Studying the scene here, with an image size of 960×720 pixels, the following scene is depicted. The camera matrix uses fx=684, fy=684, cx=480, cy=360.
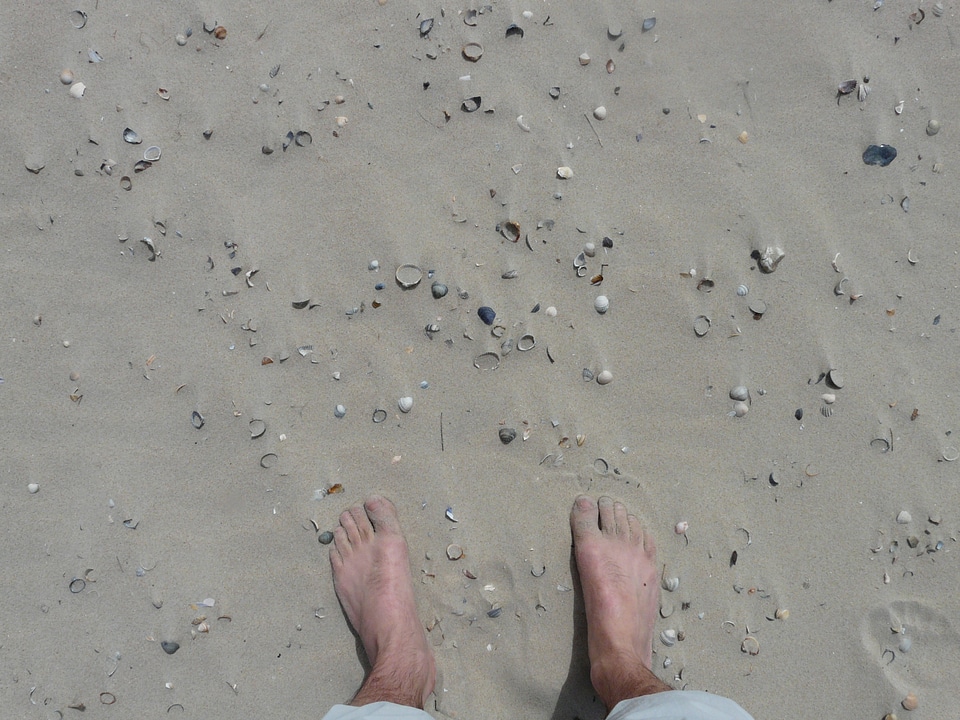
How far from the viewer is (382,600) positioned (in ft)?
7.61

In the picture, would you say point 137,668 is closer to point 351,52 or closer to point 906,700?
point 351,52

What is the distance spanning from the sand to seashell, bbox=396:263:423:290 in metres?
0.03

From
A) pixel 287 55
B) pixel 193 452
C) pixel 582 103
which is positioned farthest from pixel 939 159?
pixel 193 452

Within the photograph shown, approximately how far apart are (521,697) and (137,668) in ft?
4.33

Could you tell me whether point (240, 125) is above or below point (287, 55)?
below

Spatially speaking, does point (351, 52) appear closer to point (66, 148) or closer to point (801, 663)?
point (66, 148)

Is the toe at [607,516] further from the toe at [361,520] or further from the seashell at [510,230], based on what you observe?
the seashell at [510,230]

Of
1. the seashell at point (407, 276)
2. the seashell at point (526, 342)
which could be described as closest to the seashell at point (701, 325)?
the seashell at point (526, 342)

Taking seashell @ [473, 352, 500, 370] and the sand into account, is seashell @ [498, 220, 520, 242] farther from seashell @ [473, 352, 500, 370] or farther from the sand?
seashell @ [473, 352, 500, 370]

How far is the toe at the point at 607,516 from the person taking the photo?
7.73 feet

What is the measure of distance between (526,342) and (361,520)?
85cm

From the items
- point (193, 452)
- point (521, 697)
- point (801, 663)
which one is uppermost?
point (801, 663)

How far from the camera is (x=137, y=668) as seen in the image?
2.34 metres

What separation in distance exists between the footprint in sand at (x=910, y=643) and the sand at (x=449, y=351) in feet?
0.04
